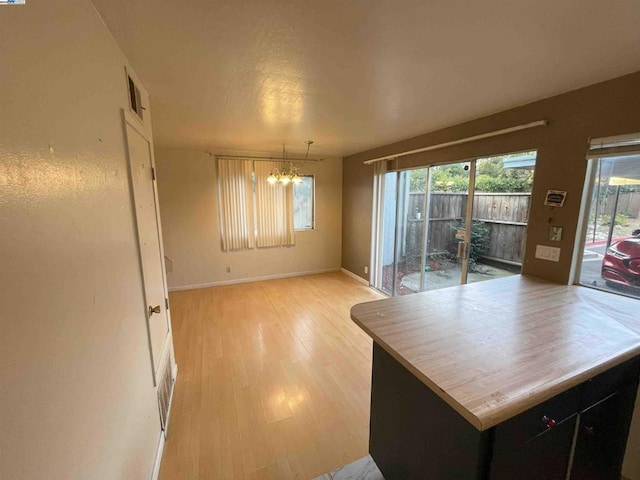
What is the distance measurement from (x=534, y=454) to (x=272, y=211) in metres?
4.42

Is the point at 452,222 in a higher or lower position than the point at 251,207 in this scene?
lower

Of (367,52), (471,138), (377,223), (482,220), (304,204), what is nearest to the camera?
(367,52)

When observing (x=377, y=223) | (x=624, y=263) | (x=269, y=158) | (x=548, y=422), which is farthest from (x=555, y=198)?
(x=269, y=158)

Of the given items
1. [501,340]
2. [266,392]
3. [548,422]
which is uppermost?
[501,340]

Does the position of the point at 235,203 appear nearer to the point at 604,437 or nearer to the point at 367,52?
the point at 367,52

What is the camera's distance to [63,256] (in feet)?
2.47

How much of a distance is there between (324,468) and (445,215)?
2.85 m

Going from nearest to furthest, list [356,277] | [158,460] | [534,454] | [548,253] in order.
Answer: [534,454], [158,460], [548,253], [356,277]

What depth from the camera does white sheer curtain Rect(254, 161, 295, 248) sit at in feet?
15.3

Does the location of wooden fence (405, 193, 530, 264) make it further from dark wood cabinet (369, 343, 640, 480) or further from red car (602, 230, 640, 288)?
dark wood cabinet (369, 343, 640, 480)

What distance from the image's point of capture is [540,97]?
204 cm

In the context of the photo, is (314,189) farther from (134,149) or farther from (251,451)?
(251,451)

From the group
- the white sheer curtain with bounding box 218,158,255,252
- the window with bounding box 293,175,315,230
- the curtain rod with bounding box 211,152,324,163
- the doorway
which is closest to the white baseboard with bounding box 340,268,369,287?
the doorway

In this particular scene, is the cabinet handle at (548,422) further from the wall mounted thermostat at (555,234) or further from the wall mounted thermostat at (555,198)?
the wall mounted thermostat at (555,198)
